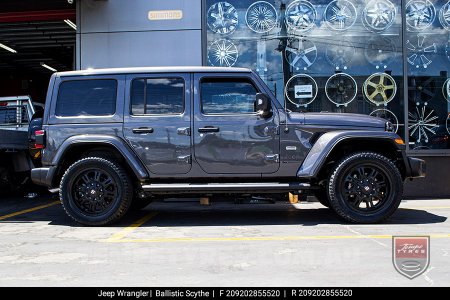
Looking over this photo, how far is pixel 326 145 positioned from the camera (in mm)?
6547

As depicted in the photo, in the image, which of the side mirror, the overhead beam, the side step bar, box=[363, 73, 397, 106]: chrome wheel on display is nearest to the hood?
the side mirror

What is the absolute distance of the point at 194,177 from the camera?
6.79 m

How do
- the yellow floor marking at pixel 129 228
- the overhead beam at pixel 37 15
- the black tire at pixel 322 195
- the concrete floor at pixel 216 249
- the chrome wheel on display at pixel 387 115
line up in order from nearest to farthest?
the concrete floor at pixel 216 249 < the yellow floor marking at pixel 129 228 < the black tire at pixel 322 195 < the chrome wheel on display at pixel 387 115 < the overhead beam at pixel 37 15

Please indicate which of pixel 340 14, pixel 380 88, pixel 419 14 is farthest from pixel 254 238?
pixel 419 14

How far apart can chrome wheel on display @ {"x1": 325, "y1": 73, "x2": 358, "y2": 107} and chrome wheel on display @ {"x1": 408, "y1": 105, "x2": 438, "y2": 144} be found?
1.28 metres

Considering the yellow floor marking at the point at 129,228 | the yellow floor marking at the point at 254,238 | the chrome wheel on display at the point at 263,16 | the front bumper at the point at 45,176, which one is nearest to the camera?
the yellow floor marking at the point at 254,238

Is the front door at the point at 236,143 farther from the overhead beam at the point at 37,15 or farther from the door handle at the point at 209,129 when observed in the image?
the overhead beam at the point at 37,15

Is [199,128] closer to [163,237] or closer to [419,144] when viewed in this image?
[163,237]

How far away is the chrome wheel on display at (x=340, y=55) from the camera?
10594mm

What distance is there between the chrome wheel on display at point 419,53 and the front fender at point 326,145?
452cm

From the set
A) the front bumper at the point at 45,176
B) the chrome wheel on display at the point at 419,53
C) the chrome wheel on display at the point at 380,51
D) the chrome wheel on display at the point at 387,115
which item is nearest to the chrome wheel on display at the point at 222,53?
the chrome wheel on display at the point at 380,51

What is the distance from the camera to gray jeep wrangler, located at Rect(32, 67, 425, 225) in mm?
6660

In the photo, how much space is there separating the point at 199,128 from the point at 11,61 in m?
17.6
